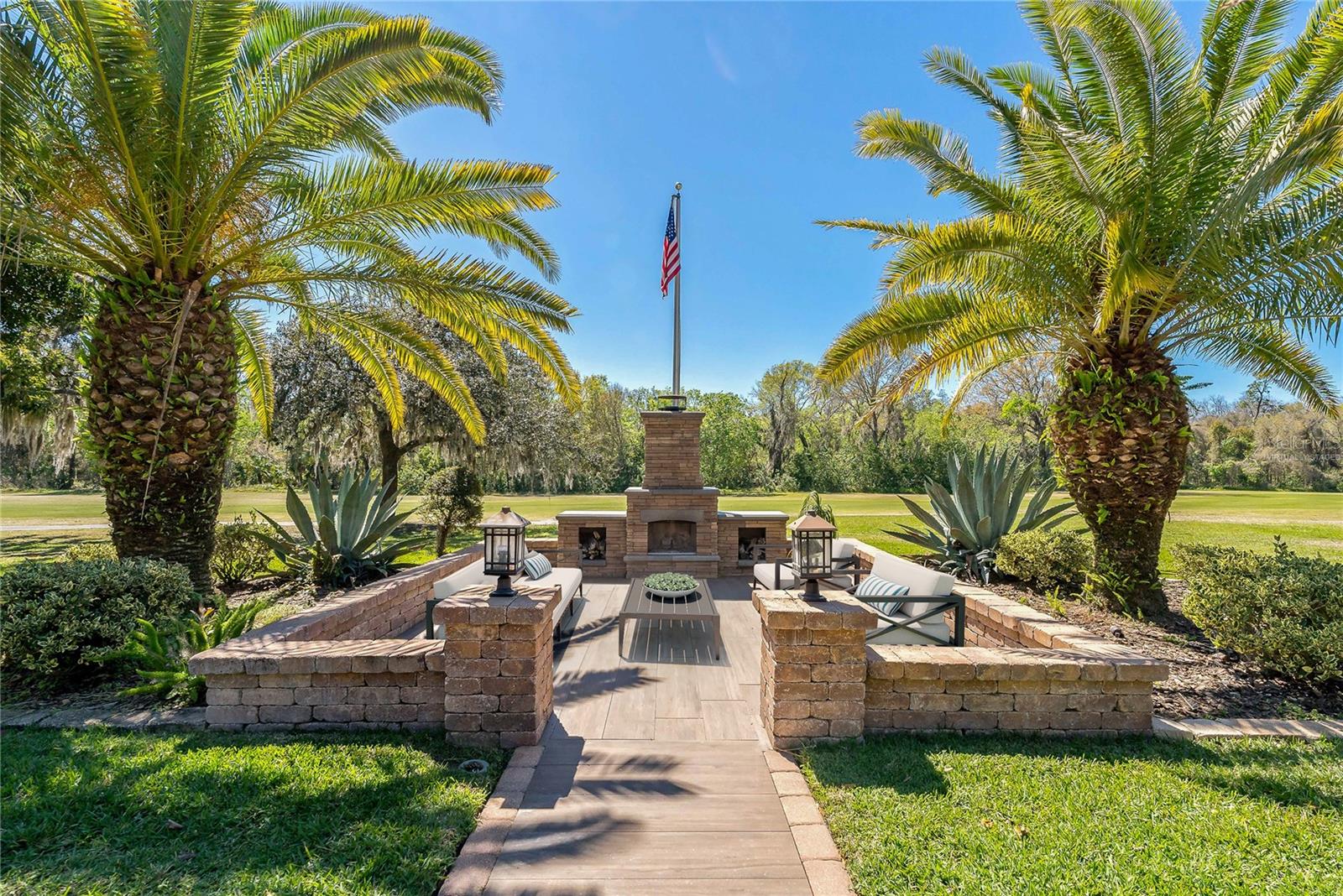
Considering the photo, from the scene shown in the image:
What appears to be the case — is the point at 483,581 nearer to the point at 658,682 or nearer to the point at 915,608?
the point at 658,682

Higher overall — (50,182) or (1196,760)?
(50,182)

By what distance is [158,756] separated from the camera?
2.83 metres

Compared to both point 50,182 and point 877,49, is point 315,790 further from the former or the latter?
point 877,49

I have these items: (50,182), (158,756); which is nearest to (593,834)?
(158,756)

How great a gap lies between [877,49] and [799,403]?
2401 cm

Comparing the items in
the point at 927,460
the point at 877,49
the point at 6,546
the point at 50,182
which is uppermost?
the point at 877,49

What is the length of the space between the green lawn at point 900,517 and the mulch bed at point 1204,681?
8.85 ft

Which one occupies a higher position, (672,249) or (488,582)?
(672,249)

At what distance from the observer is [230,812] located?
94.1 inches

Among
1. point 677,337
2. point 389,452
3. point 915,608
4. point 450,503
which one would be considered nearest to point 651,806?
point 915,608

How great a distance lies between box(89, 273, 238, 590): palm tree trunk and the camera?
4.39 m

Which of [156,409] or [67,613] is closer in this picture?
[67,613]

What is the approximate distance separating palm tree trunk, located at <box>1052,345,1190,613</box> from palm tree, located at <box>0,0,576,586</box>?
Result: 5.81m

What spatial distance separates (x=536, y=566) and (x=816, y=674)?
11.9 feet
